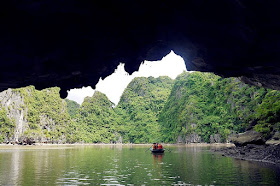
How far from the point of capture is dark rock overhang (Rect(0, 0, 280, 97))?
9219 millimetres

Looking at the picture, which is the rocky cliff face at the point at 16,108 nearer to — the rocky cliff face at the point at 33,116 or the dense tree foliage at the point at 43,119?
the rocky cliff face at the point at 33,116

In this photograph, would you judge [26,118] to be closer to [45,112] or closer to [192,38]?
[45,112]

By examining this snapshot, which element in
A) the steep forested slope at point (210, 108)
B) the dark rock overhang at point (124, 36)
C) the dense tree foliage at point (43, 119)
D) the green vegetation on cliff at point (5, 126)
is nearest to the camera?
the dark rock overhang at point (124, 36)

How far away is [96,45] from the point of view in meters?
11.9

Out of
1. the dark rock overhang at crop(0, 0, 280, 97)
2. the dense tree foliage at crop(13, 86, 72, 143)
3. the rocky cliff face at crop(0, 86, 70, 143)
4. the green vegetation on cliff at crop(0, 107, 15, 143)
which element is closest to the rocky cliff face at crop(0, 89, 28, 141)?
the rocky cliff face at crop(0, 86, 70, 143)

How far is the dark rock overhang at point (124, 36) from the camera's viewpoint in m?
9.22

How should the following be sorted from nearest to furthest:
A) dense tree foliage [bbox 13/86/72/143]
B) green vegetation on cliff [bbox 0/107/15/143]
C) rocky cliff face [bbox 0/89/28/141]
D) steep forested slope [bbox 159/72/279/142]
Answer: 1. steep forested slope [bbox 159/72/279/142]
2. green vegetation on cliff [bbox 0/107/15/143]
3. rocky cliff face [bbox 0/89/28/141]
4. dense tree foliage [bbox 13/86/72/143]

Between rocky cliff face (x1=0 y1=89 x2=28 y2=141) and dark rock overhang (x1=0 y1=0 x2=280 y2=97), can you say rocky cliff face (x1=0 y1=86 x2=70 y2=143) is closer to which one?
rocky cliff face (x1=0 y1=89 x2=28 y2=141)

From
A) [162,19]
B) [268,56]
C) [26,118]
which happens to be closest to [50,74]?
[162,19]

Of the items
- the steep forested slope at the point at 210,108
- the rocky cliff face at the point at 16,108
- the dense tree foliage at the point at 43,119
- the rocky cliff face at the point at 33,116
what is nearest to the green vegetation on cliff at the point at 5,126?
the rocky cliff face at the point at 33,116

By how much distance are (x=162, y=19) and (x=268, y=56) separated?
5813mm

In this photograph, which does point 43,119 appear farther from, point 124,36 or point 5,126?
point 124,36

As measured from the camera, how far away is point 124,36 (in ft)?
39.1

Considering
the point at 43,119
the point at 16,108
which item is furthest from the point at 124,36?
the point at 43,119
